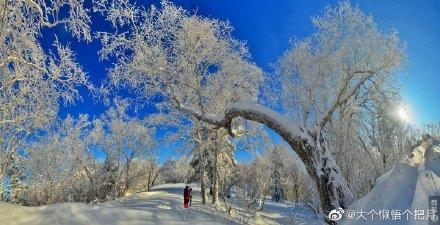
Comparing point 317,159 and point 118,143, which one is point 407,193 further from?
point 118,143

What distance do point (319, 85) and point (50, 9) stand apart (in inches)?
500

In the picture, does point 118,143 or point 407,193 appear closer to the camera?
point 407,193

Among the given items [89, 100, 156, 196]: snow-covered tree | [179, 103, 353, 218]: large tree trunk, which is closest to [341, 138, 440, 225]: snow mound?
[179, 103, 353, 218]: large tree trunk

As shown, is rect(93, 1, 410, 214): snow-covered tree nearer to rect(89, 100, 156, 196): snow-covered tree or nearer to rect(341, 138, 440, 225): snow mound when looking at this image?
rect(341, 138, 440, 225): snow mound

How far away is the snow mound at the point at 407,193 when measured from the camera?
5.05 meters

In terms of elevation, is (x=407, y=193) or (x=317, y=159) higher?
(x=317, y=159)

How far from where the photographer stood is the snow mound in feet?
16.6

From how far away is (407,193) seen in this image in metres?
5.47

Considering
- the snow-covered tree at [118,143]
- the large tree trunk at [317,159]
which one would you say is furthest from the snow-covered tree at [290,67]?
the snow-covered tree at [118,143]

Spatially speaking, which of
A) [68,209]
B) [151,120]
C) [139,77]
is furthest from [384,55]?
[151,120]

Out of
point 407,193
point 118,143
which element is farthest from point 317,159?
point 118,143

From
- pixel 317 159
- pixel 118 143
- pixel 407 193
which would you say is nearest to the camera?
pixel 407 193

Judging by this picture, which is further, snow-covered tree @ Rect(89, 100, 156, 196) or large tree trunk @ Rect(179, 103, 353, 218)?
snow-covered tree @ Rect(89, 100, 156, 196)


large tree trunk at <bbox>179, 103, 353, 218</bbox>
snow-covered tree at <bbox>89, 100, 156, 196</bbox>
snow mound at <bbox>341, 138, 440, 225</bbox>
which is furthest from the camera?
snow-covered tree at <bbox>89, 100, 156, 196</bbox>
